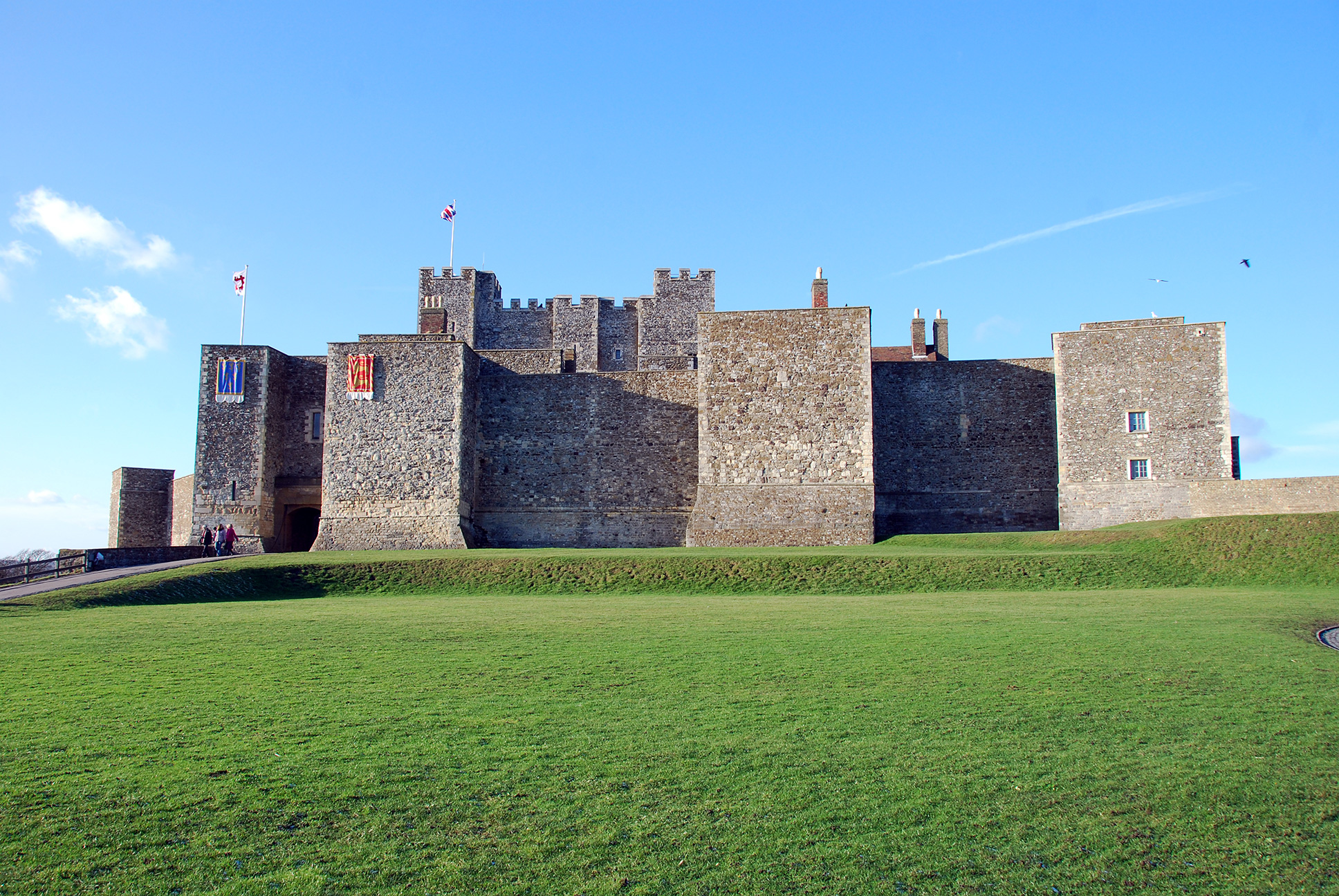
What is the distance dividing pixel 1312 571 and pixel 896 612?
11.8m

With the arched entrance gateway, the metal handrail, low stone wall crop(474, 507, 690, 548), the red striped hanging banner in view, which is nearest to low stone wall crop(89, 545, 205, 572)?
the metal handrail

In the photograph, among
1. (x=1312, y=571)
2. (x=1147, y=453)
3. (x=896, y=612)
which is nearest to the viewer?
(x=896, y=612)

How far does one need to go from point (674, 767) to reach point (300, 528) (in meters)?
31.6

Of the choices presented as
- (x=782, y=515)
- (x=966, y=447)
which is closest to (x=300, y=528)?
(x=782, y=515)

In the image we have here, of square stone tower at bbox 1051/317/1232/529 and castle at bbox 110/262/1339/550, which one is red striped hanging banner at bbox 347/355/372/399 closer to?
castle at bbox 110/262/1339/550

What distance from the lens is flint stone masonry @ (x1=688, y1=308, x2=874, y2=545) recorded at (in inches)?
1193

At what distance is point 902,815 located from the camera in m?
5.43

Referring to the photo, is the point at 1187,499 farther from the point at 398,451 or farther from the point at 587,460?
the point at 398,451

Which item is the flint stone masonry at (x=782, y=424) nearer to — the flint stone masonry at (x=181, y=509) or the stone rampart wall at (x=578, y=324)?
the stone rampart wall at (x=578, y=324)

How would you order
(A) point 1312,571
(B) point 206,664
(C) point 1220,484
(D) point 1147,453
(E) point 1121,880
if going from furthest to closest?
(D) point 1147,453 → (C) point 1220,484 → (A) point 1312,571 → (B) point 206,664 → (E) point 1121,880

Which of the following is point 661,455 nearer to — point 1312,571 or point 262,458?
point 262,458

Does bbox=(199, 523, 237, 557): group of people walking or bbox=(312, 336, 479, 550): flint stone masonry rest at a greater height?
bbox=(312, 336, 479, 550): flint stone masonry

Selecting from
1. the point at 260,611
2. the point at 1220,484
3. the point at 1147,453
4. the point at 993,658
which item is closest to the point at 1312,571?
the point at 1220,484

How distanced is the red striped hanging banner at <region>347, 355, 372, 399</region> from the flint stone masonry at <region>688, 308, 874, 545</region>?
36.9 feet
